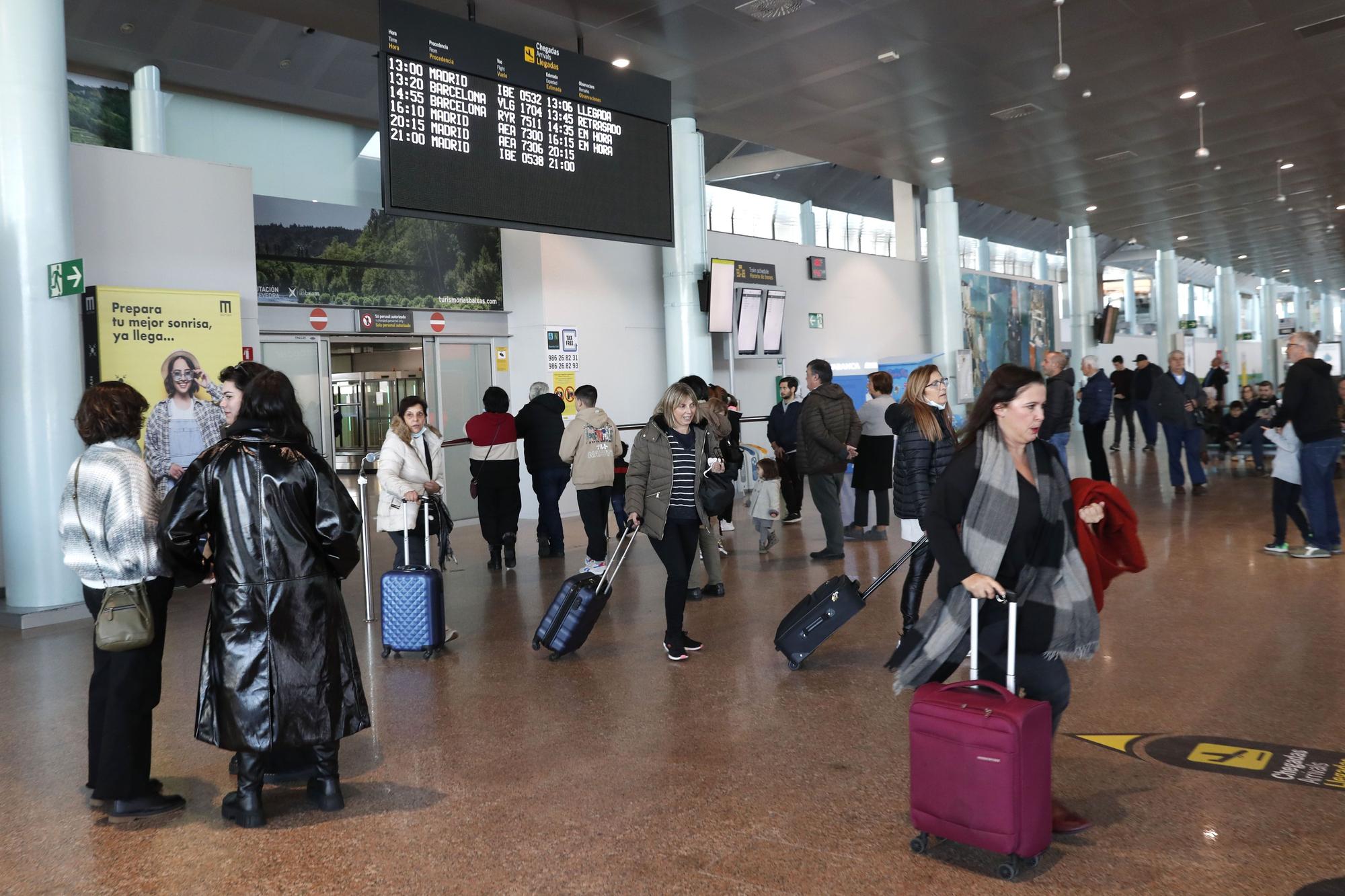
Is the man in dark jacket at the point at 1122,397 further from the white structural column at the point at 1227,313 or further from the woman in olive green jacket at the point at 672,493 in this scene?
the white structural column at the point at 1227,313

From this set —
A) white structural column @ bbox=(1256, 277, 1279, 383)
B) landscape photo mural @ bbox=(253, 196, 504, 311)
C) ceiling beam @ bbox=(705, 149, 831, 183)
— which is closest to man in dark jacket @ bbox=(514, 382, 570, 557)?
landscape photo mural @ bbox=(253, 196, 504, 311)

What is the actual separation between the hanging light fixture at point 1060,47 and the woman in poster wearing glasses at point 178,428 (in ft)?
24.2

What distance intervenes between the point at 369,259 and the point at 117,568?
8.22 metres

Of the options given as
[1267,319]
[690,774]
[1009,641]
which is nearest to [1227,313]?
[1267,319]

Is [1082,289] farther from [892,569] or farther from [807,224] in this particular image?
[892,569]

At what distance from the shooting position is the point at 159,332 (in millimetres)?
8016

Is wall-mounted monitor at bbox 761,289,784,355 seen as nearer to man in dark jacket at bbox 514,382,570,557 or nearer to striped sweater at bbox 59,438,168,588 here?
man in dark jacket at bbox 514,382,570,557

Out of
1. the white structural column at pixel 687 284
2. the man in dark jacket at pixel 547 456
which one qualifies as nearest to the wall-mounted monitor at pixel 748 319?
the white structural column at pixel 687 284

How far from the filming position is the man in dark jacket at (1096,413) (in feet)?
41.4

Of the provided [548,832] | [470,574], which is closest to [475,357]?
[470,574]

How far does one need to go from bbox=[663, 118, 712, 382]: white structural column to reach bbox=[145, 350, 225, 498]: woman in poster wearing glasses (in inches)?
253

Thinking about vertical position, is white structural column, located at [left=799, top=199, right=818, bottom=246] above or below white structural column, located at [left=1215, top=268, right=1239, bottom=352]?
above

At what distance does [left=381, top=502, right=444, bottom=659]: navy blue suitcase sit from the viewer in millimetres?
5773

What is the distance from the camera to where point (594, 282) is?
42.6 feet
